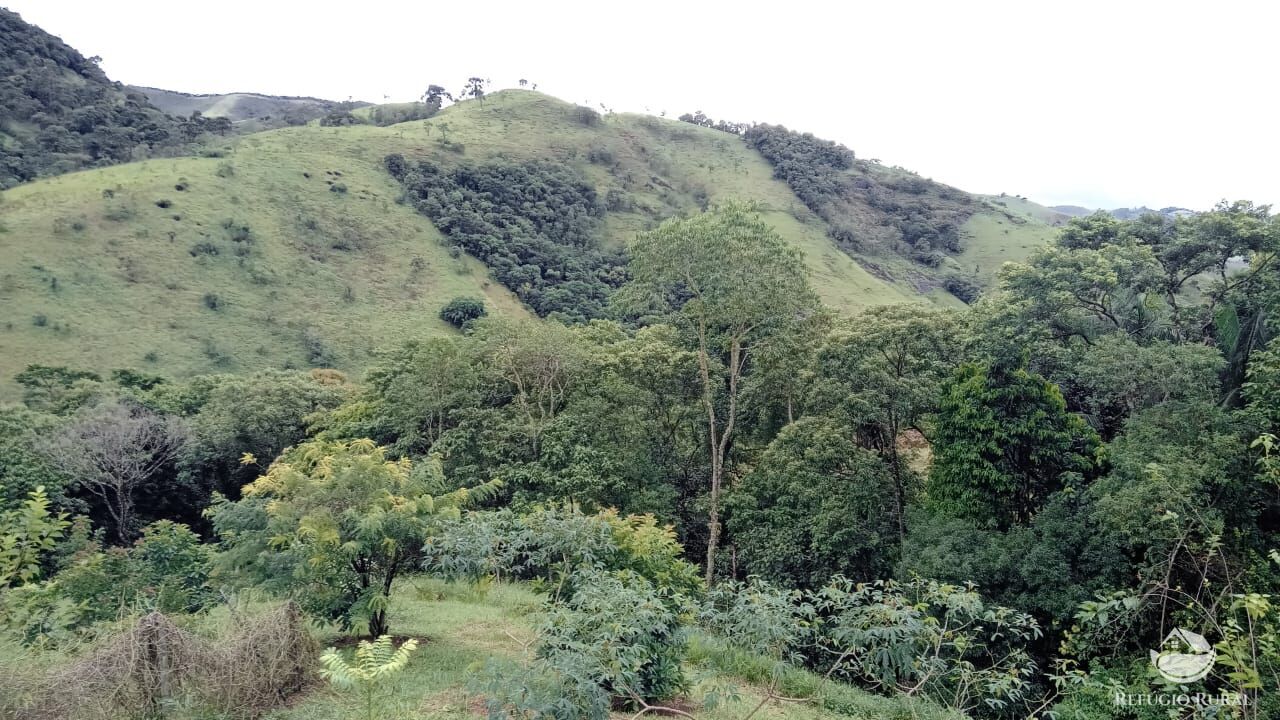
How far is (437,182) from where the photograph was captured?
226 ft

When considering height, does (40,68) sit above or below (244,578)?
above

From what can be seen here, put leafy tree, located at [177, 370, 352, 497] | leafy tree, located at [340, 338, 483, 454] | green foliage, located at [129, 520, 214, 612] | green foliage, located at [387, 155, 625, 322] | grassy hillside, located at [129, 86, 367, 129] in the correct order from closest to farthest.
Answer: green foliage, located at [129, 520, 214, 612] → leafy tree, located at [340, 338, 483, 454] → leafy tree, located at [177, 370, 352, 497] → green foliage, located at [387, 155, 625, 322] → grassy hillside, located at [129, 86, 367, 129]

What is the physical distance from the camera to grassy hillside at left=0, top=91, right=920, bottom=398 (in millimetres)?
39375

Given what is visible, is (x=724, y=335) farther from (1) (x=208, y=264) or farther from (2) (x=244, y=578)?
(1) (x=208, y=264)

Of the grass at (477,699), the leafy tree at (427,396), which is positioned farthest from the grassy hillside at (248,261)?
the grass at (477,699)

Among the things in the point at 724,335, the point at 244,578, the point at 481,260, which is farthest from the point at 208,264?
the point at 244,578

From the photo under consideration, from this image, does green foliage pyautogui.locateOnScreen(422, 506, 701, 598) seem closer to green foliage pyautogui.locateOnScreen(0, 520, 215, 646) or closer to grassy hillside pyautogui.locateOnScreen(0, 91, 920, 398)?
green foliage pyautogui.locateOnScreen(0, 520, 215, 646)

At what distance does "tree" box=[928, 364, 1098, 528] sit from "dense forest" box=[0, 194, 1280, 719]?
8 cm

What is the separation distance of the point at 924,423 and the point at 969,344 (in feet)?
11.0

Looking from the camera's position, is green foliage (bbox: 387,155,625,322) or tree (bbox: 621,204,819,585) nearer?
tree (bbox: 621,204,819,585)

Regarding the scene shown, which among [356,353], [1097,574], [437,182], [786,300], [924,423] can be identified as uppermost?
[437,182]

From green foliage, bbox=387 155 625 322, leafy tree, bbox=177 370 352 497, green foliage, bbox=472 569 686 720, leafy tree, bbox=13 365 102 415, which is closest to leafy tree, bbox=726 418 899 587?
green foliage, bbox=472 569 686 720

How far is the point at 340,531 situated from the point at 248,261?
48616mm

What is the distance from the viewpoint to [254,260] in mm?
49000
